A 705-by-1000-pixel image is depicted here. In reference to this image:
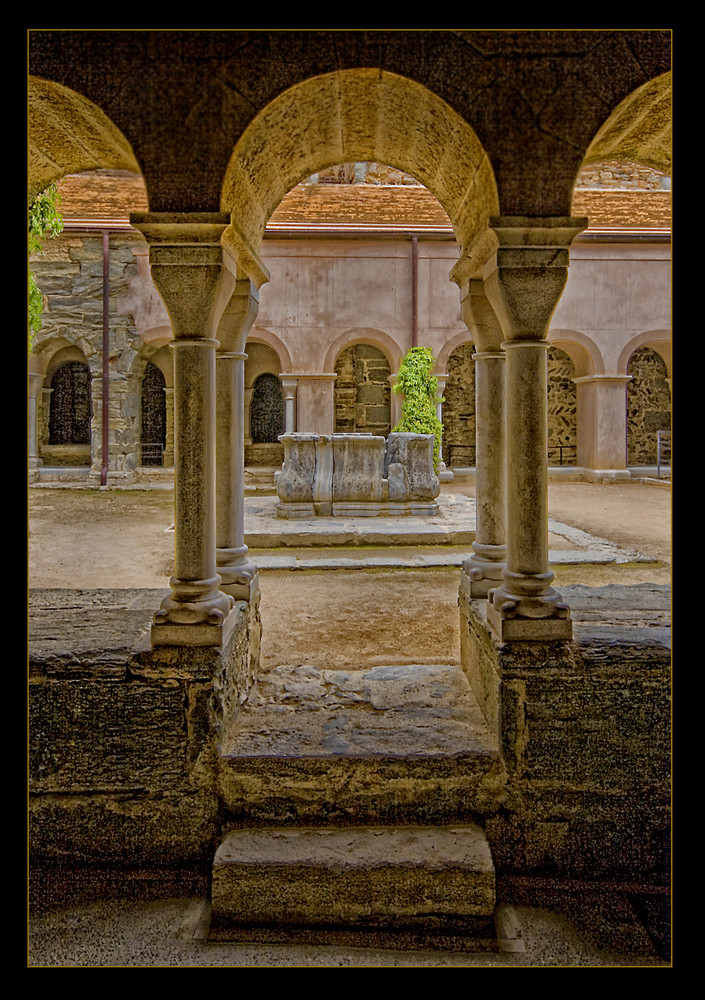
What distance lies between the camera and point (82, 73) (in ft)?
7.61

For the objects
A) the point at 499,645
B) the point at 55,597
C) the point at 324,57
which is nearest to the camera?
the point at 324,57

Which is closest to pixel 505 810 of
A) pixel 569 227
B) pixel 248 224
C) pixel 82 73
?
pixel 569 227

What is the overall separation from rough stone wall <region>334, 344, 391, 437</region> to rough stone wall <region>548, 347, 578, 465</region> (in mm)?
4060

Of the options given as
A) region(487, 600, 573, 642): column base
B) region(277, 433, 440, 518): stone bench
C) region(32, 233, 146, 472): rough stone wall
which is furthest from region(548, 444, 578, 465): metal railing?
region(487, 600, 573, 642): column base

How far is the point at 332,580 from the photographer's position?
5.70 metres

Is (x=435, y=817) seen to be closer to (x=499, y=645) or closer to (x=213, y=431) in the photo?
(x=499, y=645)

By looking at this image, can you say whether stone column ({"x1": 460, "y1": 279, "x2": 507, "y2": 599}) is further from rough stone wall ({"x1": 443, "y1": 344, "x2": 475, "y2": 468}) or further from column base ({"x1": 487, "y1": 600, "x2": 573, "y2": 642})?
rough stone wall ({"x1": 443, "y1": 344, "x2": 475, "y2": 468})

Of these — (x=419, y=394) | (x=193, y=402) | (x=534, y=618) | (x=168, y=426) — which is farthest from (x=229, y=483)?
(x=168, y=426)

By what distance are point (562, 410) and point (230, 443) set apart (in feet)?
48.1

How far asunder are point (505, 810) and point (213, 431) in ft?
5.88

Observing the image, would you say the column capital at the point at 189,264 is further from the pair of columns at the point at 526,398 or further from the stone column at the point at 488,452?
the stone column at the point at 488,452

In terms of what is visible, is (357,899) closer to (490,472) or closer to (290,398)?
(490,472)

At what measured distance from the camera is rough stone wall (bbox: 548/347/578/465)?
16234 mm

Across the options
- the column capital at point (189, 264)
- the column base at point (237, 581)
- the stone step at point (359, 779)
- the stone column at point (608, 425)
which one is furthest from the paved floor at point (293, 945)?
the stone column at point (608, 425)
